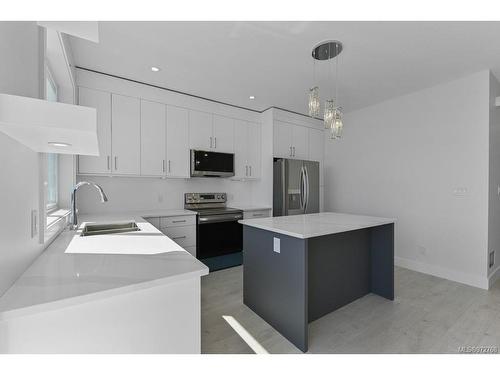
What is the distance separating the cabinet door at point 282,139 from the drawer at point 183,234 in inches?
73.2

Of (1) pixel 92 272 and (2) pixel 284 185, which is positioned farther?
(2) pixel 284 185

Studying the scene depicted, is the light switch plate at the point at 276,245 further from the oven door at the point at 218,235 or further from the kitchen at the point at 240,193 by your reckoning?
the oven door at the point at 218,235

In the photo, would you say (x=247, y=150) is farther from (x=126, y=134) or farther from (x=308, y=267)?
(x=308, y=267)

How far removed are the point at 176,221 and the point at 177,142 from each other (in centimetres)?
111

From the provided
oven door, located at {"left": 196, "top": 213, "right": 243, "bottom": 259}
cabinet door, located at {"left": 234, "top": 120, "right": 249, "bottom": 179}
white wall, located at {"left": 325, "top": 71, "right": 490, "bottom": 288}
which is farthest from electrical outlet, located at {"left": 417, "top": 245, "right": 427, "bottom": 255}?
cabinet door, located at {"left": 234, "top": 120, "right": 249, "bottom": 179}

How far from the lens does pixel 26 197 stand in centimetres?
99

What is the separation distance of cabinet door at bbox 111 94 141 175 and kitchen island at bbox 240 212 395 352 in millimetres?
1746

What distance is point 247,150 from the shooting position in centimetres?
388

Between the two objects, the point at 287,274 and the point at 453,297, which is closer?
the point at 287,274

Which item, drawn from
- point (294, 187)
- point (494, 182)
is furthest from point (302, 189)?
point (494, 182)

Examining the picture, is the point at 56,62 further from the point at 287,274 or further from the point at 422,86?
the point at 422,86
